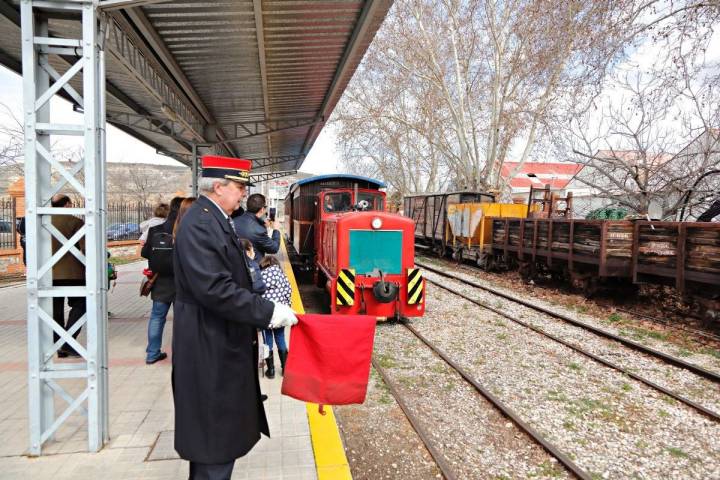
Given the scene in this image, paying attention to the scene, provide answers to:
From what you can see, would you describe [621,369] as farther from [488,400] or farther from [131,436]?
[131,436]

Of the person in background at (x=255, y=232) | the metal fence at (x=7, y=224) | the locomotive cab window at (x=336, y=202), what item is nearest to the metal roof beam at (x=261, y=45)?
the person in background at (x=255, y=232)

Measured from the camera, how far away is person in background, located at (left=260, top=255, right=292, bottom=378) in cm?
478

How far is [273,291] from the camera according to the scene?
478 cm

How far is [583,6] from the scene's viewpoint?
32.0ft

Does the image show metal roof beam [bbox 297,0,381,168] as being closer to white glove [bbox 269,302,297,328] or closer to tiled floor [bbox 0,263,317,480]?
white glove [bbox 269,302,297,328]

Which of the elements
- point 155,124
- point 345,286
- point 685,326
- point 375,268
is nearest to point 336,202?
point 375,268

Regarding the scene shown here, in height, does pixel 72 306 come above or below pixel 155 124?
A: below

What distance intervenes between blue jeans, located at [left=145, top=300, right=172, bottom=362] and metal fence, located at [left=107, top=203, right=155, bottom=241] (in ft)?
48.7

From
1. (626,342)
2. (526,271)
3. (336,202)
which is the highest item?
(336,202)

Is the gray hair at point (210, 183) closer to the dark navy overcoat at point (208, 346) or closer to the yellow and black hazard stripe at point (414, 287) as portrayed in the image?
the dark navy overcoat at point (208, 346)

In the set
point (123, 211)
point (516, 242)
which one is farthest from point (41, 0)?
point (123, 211)

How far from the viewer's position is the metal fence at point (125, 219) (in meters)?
18.7

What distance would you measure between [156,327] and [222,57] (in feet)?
12.5

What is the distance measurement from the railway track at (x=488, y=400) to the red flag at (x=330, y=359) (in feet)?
4.84
